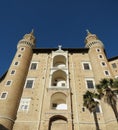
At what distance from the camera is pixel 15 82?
30234mm

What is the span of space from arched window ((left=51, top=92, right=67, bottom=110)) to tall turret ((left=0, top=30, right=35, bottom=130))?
638cm

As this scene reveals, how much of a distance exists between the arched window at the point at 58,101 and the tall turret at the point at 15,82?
6.38m

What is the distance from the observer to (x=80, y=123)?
25656 millimetres

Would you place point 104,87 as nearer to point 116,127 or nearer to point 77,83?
point 116,127

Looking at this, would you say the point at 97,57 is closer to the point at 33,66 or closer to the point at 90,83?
the point at 90,83

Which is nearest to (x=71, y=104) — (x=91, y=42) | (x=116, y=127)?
(x=116, y=127)

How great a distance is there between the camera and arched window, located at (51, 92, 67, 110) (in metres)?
30.1

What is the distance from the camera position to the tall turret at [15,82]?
25259mm

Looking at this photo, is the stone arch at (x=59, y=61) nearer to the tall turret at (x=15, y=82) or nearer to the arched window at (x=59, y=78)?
the arched window at (x=59, y=78)

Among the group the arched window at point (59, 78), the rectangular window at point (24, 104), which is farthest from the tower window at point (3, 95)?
the arched window at point (59, 78)

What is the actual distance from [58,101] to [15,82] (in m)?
9.03

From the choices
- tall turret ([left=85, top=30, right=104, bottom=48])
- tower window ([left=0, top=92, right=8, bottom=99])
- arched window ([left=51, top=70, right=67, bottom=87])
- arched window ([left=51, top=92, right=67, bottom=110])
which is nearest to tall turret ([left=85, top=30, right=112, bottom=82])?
tall turret ([left=85, top=30, right=104, bottom=48])

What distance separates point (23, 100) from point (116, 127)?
16.2 meters

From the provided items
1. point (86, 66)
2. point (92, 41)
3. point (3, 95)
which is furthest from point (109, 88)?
point (92, 41)
